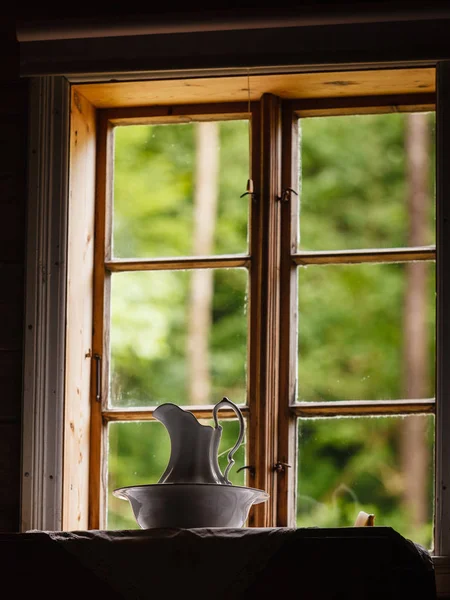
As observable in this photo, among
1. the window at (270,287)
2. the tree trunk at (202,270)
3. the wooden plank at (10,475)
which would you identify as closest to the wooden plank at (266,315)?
the window at (270,287)

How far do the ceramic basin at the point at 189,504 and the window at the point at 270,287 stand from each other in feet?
0.98

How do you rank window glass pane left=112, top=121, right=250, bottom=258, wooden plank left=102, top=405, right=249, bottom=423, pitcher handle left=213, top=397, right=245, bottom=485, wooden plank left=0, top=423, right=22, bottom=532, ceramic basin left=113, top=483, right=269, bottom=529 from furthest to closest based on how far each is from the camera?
window glass pane left=112, top=121, right=250, bottom=258, wooden plank left=102, top=405, right=249, bottom=423, wooden plank left=0, top=423, right=22, bottom=532, pitcher handle left=213, top=397, right=245, bottom=485, ceramic basin left=113, top=483, right=269, bottom=529

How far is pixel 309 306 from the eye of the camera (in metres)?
2.74

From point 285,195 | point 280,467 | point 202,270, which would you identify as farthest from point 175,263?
point 280,467

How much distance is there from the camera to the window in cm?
265

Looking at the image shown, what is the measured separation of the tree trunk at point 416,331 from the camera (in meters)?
2.61

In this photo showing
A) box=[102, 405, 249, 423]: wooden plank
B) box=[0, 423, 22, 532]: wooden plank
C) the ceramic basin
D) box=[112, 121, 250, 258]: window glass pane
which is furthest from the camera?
box=[112, 121, 250, 258]: window glass pane

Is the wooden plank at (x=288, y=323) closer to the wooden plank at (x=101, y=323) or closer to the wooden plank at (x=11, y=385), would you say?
the wooden plank at (x=101, y=323)

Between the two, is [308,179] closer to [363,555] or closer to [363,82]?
[363,82]

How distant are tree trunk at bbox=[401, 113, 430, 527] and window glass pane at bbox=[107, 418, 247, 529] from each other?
0.40m

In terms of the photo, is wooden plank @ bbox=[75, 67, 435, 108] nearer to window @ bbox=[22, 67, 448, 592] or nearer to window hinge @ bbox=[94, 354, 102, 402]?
window @ bbox=[22, 67, 448, 592]

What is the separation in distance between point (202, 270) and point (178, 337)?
0.17m

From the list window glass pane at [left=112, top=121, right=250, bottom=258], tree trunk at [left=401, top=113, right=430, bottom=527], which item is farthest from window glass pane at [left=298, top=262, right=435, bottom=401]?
window glass pane at [left=112, top=121, right=250, bottom=258]

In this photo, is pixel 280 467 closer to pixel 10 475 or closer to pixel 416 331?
pixel 416 331
